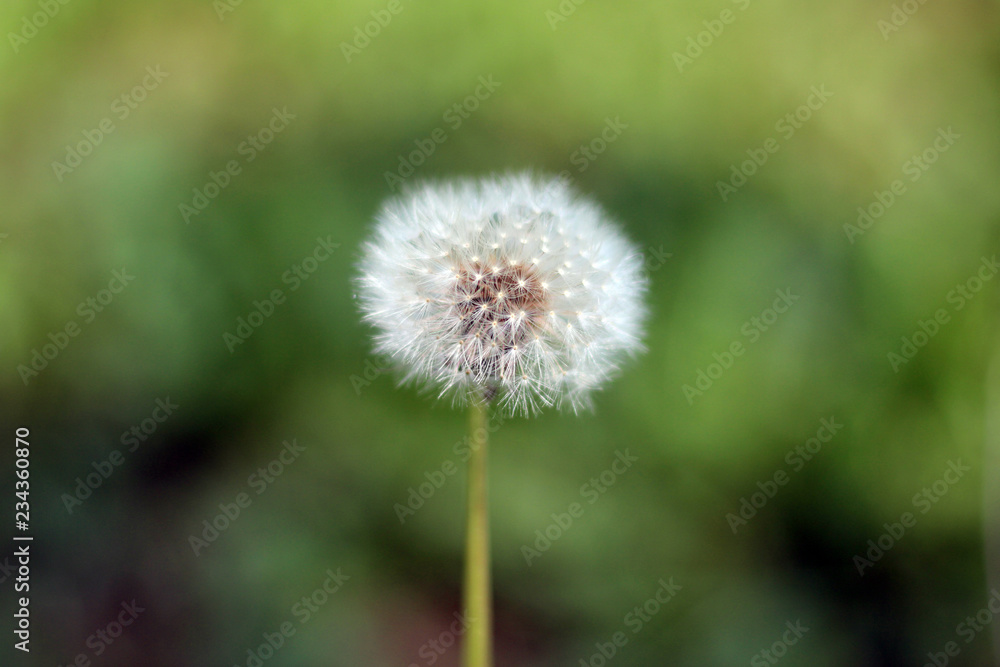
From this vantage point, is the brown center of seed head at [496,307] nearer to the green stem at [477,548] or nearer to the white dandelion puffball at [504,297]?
the white dandelion puffball at [504,297]

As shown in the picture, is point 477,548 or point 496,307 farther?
point 496,307

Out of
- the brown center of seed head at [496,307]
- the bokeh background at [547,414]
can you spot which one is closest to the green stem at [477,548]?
the brown center of seed head at [496,307]

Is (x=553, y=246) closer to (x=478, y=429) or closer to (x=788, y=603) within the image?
(x=478, y=429)

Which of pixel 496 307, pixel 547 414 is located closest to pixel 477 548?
pixel 496 307

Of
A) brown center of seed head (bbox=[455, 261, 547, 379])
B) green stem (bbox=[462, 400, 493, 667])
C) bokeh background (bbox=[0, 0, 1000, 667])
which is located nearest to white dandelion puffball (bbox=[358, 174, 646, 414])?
brown center of seed head (bbox=[455, 261, 547, 379])

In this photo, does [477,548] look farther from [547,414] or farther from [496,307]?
[547,414]
